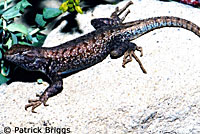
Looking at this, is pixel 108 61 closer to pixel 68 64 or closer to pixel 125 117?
pixel 68 64

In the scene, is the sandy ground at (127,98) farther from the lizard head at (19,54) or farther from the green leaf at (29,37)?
the green leaf at (29,37)

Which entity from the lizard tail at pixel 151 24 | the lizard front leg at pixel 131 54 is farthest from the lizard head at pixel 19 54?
the lizard tail at pixel 151 24

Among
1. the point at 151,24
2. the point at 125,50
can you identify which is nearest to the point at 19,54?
the point at 125,50

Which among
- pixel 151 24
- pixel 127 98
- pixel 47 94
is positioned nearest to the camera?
pixel 127 98

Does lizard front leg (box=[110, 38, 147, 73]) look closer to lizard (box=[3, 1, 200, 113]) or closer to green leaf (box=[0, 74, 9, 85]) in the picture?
lizard (box=[3, 1, 200, 113])

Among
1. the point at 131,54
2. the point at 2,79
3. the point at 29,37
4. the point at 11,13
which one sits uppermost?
the point at 11,13

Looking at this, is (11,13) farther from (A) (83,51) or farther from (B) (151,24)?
(B) (151,24)
